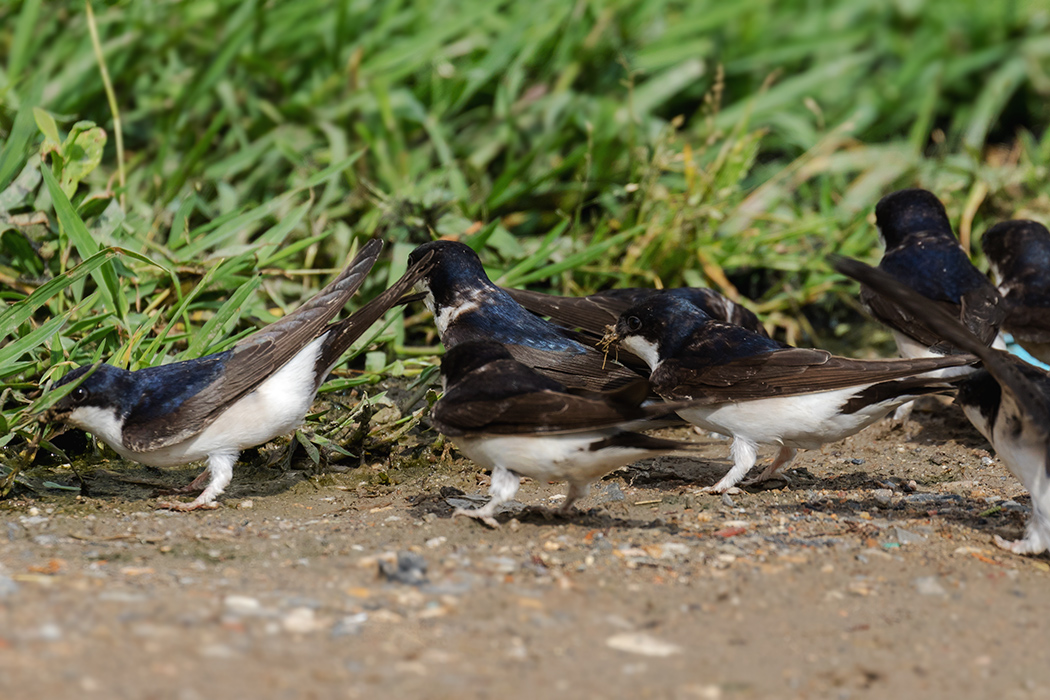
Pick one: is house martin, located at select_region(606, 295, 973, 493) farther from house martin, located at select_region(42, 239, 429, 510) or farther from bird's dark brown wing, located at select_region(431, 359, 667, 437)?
house martin, located at select_region(42, 239, 429, 510)

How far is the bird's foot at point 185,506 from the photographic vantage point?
4289mm

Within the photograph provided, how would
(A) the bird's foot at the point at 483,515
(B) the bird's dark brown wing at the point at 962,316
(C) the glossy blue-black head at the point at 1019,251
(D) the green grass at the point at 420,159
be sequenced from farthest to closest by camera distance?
(C) the glossy blue-black head at the point at 1019,251, (D) the green grass at the point at 420,159, (B) the bird's dark brown wing at the point at 962,316, (A) the bird's foot at the point at 483,515

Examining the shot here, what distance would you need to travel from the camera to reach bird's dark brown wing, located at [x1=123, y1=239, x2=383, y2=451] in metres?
4.27

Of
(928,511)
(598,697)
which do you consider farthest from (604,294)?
(598,697)

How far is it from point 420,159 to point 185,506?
10.3 ft

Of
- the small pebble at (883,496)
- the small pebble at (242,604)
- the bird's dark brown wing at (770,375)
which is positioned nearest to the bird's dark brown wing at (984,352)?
the bird's dark brown wing at (770,375)

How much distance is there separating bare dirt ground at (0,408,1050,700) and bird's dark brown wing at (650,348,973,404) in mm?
447

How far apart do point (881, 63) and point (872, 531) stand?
20.2 feet

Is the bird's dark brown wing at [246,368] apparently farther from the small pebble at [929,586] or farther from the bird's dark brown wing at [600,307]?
the small pebble at [929,586]

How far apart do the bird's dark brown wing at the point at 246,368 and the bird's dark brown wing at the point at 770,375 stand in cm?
147

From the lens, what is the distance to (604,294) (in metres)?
5.60

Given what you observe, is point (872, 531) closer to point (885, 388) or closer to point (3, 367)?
point (885, 388)

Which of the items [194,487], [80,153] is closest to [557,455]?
[194,487]

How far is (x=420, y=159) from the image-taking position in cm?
679
